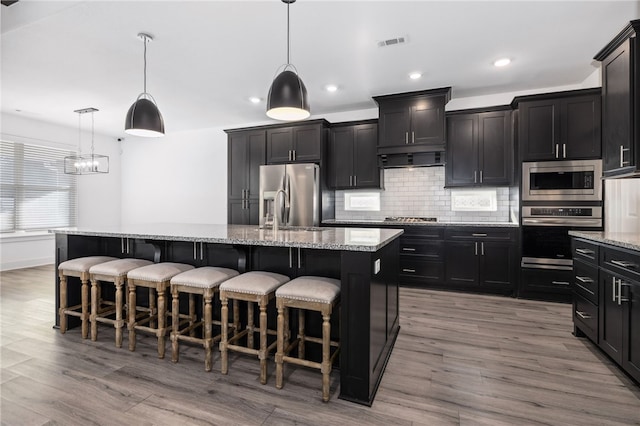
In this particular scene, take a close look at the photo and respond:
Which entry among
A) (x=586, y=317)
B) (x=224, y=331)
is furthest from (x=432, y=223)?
(x=224, y=331)

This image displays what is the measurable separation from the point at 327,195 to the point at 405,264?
163cm

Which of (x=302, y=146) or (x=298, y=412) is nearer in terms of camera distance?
(x=298, y=412)

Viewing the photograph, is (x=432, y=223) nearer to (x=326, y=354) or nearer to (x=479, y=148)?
(x=479, y=148)

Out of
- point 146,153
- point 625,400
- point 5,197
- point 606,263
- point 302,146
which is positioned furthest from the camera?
point 146,153

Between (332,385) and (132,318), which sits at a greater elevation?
(132,318)

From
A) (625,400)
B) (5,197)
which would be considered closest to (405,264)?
(625,400)

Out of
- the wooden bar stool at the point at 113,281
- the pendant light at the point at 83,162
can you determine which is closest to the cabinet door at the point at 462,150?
the wooden bar stool at the point at 113,281

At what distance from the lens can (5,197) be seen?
5.45 meters

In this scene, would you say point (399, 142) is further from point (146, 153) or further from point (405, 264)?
point (146, 153)

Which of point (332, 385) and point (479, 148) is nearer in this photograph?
point (332, 385)

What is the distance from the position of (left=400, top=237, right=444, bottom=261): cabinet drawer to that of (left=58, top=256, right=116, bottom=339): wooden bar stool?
→ 3490 mm

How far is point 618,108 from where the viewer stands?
2.47 meters

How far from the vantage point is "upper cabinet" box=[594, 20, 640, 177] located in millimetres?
2256

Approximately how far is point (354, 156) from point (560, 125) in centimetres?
261
